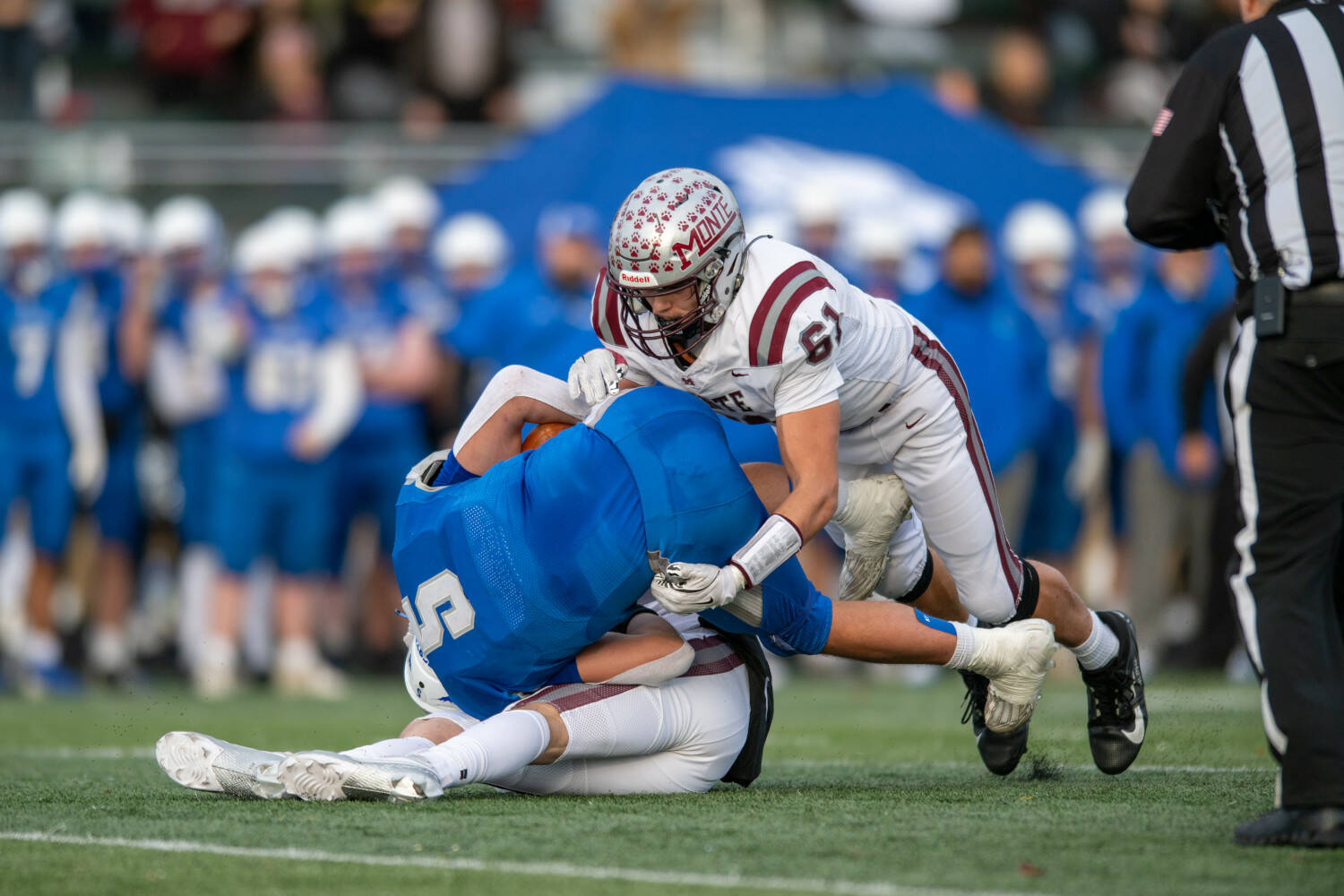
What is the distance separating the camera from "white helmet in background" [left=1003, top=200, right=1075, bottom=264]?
9930mm

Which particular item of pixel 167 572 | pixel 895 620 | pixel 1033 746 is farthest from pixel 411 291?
pixel 895 620

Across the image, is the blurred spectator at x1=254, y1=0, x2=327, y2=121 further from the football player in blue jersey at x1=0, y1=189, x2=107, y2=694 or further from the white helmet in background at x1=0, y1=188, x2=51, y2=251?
the football player in blue jersey at x1=0, y1=189, x2=107, y2=694

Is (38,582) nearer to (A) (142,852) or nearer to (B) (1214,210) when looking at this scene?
(A) (142,852)

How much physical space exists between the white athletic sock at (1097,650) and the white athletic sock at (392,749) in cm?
176

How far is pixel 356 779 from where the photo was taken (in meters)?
4.12

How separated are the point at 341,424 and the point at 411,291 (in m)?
1.22

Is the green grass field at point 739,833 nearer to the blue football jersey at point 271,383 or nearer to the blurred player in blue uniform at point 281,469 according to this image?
the blurred player in blue uniform at point 281,469

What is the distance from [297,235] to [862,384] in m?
Result: 5.99

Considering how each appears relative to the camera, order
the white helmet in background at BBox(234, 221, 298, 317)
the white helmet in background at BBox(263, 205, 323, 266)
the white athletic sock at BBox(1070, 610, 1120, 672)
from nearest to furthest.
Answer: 1. the white athletic sock at BBox(1070, 610, 1120, 672)
2. the white helmet in background at BBox(234, 221, 298, 317)
3. the white helmet in background at BBox(263, 205, 323, 266)

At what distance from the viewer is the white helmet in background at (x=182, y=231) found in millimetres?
9906

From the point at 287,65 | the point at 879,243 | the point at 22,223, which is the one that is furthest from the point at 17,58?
the point at 879,243

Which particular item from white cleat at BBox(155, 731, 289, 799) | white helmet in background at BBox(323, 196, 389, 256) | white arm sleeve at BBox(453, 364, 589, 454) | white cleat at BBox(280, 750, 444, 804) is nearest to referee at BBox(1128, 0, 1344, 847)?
white arm sleeve at BBox(453, 364, 589, 454)

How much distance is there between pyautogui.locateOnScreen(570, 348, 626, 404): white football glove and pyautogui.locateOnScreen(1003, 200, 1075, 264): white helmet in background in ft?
18.7

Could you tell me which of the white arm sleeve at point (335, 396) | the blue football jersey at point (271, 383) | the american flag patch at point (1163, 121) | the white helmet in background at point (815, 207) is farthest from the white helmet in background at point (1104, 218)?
the american flag patch at point (1163, 121)
